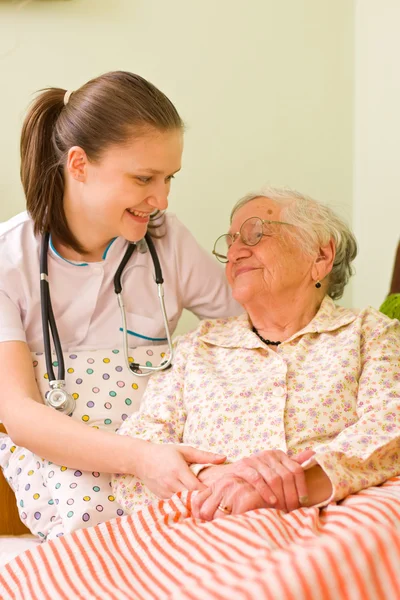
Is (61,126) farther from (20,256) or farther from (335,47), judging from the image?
(335,47)

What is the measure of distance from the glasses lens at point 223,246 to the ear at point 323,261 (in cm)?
23

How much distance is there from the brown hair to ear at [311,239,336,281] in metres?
0.47

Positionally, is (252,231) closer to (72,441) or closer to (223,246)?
(223,246)

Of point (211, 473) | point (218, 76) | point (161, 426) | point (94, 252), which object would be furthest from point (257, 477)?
point (218, 76)

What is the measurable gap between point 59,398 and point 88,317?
0.26m

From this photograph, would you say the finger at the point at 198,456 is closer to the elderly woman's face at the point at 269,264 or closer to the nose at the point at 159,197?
the elderly woman's face at the point at 269,264

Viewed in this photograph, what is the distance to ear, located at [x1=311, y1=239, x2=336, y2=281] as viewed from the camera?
1816 millimetres

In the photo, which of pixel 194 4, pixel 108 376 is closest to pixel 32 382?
pixel 108 376

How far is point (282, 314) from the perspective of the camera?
71.1 inches

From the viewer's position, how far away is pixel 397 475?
148cm

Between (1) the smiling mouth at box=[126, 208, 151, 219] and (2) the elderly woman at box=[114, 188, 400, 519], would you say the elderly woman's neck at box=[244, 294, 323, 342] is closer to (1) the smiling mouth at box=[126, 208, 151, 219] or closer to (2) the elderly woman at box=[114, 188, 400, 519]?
(2) the elderly woman at box=[114, 188, 400, 519]

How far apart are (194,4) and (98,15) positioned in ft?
1.13

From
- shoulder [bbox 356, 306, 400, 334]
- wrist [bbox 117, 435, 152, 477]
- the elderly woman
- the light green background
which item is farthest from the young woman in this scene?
the light green background

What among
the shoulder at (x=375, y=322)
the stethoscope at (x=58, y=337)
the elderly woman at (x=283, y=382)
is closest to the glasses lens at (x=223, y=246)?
the elderly woman at (x=283, y=382)
